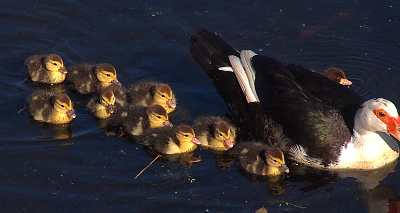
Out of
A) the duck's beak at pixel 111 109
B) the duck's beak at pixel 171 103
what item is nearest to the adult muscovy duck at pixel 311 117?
the duck's beak at pixel 171 103

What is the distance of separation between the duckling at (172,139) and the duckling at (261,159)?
2.08 ft

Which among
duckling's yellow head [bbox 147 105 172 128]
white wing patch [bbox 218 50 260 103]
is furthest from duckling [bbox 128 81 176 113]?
white wing patch [bbox 218 50 260 103]

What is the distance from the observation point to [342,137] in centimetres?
789

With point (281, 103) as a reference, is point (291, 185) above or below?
below

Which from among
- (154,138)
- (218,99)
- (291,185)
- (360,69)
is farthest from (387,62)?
(154,138)

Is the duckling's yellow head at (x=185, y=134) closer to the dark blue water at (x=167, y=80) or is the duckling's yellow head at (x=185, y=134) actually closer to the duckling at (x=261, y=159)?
the dark blue water at (x=167, y=80)

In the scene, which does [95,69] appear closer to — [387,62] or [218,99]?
[218,99]

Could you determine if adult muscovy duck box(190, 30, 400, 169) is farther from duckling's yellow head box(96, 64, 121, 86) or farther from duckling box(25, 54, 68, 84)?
duckling box(25, 54, 68, 84)

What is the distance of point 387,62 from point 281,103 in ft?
9.47

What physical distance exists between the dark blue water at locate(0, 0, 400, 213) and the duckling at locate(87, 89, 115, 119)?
0.53 feet

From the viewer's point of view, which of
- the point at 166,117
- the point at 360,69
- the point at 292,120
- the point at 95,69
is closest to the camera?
the point at 292,120

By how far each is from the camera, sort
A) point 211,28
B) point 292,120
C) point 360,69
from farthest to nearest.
Answer: point 211,28 → point 360,69 → point 292,120

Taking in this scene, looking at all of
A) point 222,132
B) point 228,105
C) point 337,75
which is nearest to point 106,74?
point 228,105

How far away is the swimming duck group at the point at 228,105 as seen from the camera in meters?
7.93
